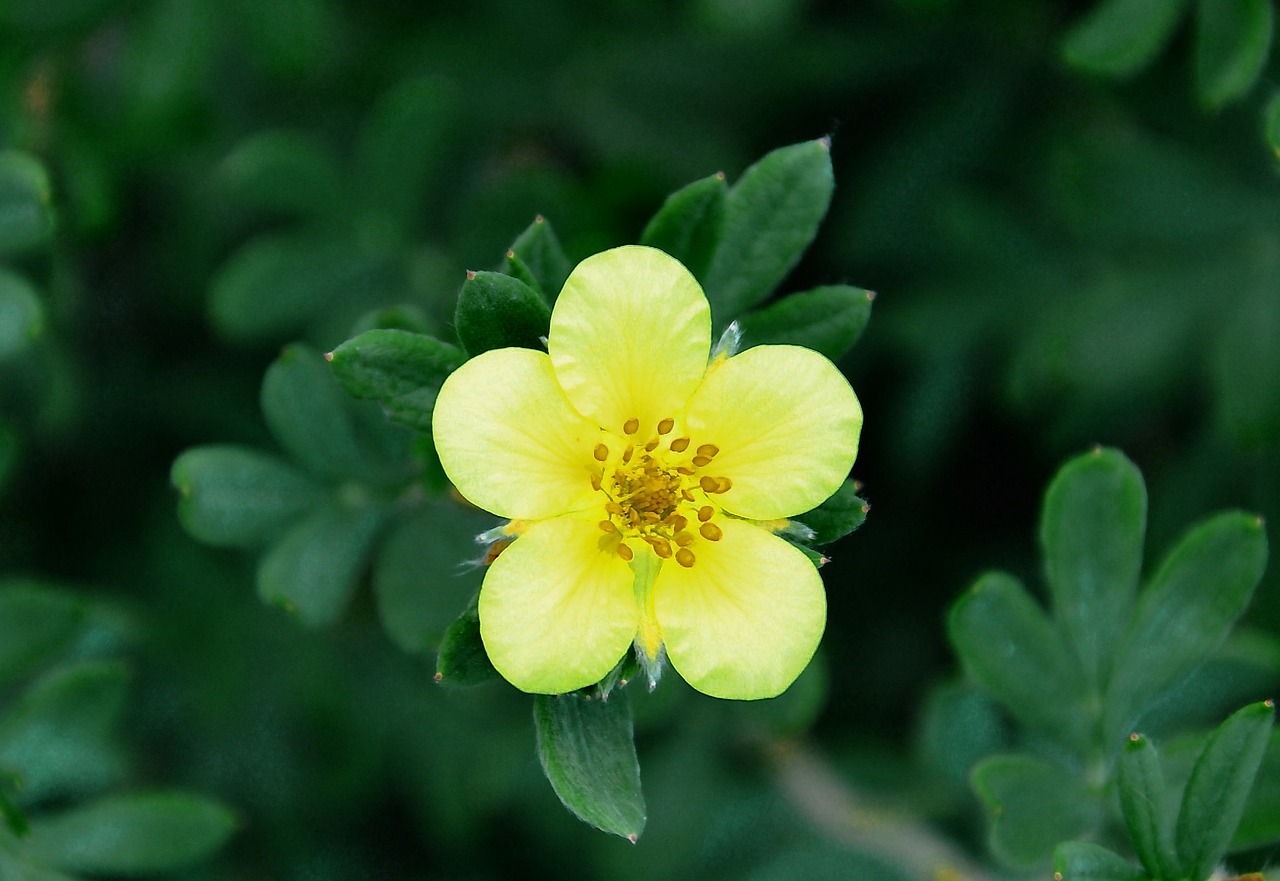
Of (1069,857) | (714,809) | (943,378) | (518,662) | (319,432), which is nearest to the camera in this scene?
(518,662)

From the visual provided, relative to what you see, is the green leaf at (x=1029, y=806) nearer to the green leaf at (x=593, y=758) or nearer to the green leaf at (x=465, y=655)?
the green leaf at (x=593, y=758)

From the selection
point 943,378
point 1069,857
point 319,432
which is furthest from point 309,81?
point 1069,857

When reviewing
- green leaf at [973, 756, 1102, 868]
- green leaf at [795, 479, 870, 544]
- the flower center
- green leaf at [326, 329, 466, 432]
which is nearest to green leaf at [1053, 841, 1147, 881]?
green leaf at [973, 756, 1102, 868]

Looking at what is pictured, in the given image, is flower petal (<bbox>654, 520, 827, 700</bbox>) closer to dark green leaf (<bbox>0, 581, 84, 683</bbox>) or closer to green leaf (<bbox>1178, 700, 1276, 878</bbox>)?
green leaf (<bbox>1178, 700, 1276, 878</bbox>)

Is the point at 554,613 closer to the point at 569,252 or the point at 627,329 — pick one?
the point at 627,329

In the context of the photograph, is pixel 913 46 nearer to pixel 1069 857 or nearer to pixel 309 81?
pixel 309 81

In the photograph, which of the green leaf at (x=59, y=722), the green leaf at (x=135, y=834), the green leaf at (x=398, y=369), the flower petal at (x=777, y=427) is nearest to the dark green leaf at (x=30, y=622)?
the green leaf at (x=59, y=722)

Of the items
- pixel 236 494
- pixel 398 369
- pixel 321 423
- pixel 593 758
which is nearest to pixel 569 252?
pixel 321 423
